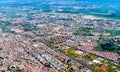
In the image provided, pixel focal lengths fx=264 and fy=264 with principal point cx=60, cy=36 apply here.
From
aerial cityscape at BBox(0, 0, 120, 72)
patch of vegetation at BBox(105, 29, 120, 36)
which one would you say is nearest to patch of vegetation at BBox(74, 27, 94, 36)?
aerial cityscape at BBox(0, 0, 120, 72)

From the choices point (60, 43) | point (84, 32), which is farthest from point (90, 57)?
point (84, 32)

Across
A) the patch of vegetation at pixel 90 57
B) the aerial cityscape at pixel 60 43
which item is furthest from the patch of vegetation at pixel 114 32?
the patch of vegetation at pixel 90 57

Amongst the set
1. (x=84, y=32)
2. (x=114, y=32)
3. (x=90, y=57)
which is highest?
(x=84, y=32)

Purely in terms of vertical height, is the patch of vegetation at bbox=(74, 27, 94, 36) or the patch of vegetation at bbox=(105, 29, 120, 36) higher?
the patch of vegetation at bbox=(74, 27, 94, 36)

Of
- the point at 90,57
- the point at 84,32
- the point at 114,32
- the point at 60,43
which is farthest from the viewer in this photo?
the point at 114,32

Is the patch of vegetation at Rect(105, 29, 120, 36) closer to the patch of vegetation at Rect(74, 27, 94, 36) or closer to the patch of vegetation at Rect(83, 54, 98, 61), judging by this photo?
the patch of vegetation at Rect(74, 27, 94, 36)

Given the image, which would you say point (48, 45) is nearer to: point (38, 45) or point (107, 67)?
point (38, 45)

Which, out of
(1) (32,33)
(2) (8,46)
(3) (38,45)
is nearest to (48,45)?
(3) (38,45)

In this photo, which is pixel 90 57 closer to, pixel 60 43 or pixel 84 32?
pixel 60 43

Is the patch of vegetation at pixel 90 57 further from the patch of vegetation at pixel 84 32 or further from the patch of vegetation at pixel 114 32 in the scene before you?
the patch of vegetation at pixel 114 32
